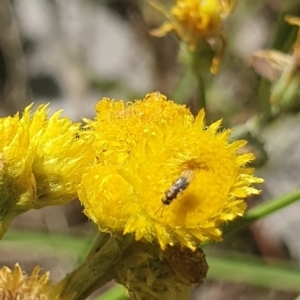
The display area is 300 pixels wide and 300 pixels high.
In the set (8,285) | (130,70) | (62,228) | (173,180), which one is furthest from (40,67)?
(173,180)

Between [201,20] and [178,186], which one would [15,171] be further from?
[201,20]

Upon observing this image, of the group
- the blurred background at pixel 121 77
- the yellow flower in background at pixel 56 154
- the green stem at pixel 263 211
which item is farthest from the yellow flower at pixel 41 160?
the blurred background at pixel 121 77

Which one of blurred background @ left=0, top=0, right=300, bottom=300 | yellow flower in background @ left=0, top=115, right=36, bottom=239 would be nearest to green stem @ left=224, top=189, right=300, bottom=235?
yellow flower in background @ left=0, top=115, right=36, bottom=239

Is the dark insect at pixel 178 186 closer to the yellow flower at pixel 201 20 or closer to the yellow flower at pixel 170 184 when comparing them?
the yellow flower at pixel 170 184

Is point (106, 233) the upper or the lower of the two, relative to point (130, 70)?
upper

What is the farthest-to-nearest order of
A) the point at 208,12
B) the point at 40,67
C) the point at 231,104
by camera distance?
1. the point at 40,67
2. the point at 231,104
3. the point at 208,12

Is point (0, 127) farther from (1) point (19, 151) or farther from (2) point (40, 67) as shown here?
(2) point (40, 67)

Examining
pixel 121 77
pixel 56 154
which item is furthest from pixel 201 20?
pixel 121 77
